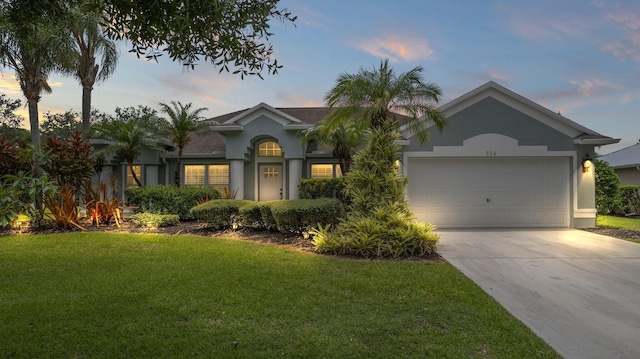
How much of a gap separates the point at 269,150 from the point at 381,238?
10431mm

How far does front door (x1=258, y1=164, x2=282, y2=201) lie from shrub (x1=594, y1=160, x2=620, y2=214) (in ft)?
49.1

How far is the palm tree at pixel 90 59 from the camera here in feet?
51.7

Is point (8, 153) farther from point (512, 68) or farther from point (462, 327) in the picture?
point (512, 68)

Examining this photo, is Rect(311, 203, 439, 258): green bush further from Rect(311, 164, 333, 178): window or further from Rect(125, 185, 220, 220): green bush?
Rect(311, 164, 333, 178): window

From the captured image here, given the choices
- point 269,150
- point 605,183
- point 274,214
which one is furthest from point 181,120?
point 605,183


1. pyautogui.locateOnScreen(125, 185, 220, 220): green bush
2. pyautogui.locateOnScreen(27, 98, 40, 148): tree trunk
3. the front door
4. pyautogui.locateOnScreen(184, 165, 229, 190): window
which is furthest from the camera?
pyautogui.locateOnScreen(184, 165, 229, 190): window

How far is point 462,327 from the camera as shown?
3.81 m

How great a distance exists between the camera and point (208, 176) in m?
17.0

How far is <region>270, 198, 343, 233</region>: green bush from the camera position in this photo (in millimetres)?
8602

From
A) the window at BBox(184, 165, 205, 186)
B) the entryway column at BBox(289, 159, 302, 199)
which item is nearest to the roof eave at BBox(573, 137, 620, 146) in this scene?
the entryway column at BBox(289, 159, 302, 199)

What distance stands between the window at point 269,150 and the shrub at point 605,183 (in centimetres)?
1499

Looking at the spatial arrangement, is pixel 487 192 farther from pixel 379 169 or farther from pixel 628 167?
pixel 628 167

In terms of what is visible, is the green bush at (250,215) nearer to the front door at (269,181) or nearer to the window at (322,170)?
the front door at (269,181)

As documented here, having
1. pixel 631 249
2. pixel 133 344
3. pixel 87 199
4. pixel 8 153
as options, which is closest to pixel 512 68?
pixel 631 249
